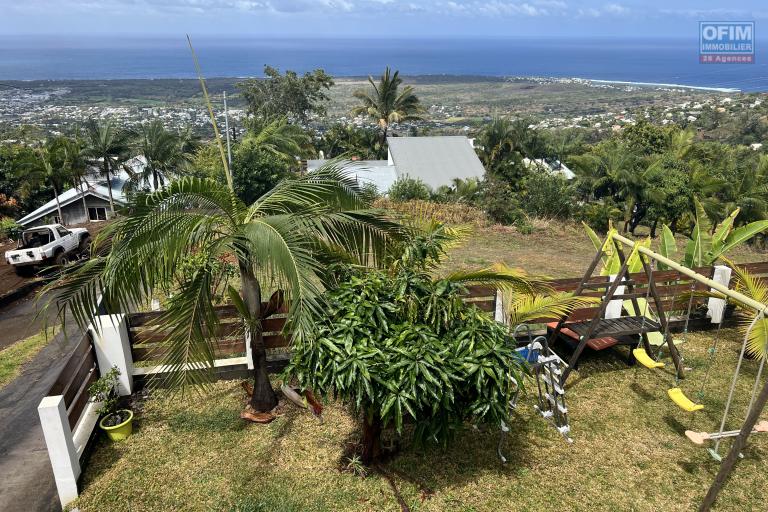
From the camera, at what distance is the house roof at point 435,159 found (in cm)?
2880

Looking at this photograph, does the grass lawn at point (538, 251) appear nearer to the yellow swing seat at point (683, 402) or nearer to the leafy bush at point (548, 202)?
the leafy bush at point (548, 202)

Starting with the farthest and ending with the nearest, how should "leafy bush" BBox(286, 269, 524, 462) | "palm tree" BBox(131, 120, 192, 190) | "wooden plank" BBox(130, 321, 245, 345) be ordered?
1. "palm tree" BBox(131, 120, 192, 190)
2. "wooden plank" BBox(130, 321, 245, 345)
3. "leafy bush" BBox(286, 269, 524, 462)

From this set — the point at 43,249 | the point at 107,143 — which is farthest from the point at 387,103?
the point at 43,249

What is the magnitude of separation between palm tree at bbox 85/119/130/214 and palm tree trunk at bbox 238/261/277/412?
19.0 meters

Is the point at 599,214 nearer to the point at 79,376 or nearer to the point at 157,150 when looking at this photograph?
the point at 157,150

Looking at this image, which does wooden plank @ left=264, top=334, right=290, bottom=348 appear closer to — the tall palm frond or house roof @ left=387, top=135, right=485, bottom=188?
the tall palm frond

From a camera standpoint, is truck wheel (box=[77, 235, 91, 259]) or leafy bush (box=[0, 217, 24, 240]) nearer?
truck wheel (box=[77, 235, 91, 259])

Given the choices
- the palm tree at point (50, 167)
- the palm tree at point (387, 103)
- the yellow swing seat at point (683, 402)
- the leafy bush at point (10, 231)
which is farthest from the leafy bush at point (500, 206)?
the palm tree at point (387, 103)

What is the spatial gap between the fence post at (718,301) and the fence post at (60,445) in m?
10.1

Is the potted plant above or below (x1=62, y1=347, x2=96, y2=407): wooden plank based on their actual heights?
below

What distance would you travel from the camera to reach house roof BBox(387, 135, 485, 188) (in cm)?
2880

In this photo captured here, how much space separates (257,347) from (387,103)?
35.0m

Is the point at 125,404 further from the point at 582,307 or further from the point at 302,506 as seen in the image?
the point at 582,307

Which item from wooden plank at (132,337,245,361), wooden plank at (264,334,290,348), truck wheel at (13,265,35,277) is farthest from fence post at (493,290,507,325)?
truck wheel at (13,265,35,277)
